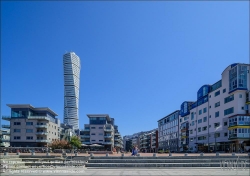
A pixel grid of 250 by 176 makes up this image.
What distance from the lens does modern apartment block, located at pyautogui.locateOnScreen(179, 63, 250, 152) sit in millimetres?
48656

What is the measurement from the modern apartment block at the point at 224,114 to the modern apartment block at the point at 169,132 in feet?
63.9

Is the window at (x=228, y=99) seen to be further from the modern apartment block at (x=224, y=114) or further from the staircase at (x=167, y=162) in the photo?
the staircase at (x=167, y=162)

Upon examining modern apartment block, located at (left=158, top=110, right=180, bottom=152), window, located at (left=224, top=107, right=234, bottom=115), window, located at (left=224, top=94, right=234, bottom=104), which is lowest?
modern apartment block, located at (left=158, top=110, right=180, bottom=152)

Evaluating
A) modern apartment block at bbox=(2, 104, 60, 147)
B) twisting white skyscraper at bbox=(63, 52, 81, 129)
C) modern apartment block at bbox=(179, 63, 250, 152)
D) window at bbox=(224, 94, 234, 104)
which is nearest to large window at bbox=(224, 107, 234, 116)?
modern apartment block at bbox=(179, 63, 250, 152)

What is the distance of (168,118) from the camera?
358ft

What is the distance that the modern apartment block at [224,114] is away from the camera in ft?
160

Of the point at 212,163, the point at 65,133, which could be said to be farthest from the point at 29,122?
the point at 212,163

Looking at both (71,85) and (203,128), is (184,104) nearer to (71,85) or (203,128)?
(203,128)

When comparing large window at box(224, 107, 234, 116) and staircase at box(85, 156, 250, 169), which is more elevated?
large window at box(224, 107, 234, 116)

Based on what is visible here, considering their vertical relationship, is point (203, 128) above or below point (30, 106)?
below

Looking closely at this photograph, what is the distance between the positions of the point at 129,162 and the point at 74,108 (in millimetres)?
147077

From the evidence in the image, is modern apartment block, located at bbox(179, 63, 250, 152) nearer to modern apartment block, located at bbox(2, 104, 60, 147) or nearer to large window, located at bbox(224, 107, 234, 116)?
large window, located at bbox(224, 107, 234, 116)

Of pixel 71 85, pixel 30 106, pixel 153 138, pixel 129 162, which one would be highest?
pixel 71 85

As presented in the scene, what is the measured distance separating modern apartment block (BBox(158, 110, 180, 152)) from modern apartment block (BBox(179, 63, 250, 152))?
19471 millimetres
